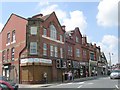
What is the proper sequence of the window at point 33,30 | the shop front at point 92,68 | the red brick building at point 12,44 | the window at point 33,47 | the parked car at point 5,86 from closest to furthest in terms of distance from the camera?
1. the parked car at point 5,86
2. the window at point 33,47
3. the window at point 33,30
4. the red brick building at point 12,44
5. the shop front at point 92,68

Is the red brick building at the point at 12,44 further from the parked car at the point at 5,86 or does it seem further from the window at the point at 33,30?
the parked car at the point at 5,86

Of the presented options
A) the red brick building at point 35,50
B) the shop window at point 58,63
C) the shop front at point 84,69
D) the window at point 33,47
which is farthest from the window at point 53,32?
the shop front at point 84,69

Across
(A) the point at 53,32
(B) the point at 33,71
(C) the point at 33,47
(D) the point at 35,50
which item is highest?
(A) the point at 53,32

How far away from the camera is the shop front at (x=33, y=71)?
1342 inches

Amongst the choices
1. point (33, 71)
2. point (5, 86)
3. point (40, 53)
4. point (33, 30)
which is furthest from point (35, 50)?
point (5, 86)

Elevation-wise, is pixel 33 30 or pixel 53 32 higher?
pixel 53 32

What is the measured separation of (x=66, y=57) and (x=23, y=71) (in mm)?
11078

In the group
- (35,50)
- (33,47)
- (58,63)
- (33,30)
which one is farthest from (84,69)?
(33,30)

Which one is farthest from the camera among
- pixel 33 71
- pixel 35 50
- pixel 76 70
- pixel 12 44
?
pixel 76 70

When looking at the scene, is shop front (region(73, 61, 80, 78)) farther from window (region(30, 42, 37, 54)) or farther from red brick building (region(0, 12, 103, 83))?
window (region(30, 42, 37, 54))

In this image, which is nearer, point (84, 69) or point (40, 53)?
point (40, 53)

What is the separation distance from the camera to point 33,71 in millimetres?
34125

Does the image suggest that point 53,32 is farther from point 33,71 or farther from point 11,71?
point 11,71

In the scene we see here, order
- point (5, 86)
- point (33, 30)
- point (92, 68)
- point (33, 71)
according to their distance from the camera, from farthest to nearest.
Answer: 1. point (92, 68)
2. point (33, 30)
3. point (33, 71)
4. point (5, 86)
